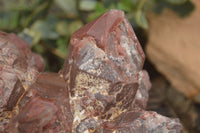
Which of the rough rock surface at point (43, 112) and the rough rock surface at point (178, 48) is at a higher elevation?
the rough rock surface at point (43, 112)

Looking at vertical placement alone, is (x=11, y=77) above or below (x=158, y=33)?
above

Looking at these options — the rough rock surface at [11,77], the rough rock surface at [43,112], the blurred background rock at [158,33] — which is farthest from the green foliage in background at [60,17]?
the rough rock surface at [43,112]

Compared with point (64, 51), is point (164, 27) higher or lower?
higher

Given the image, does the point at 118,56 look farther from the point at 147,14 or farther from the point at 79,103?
the point at 147,14

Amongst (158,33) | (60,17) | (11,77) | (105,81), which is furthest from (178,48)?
(11,77)

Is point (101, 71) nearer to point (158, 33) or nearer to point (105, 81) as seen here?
point (105, 81)

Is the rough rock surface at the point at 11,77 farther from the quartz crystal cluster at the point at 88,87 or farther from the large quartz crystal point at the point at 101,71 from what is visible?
the large quartz crystal point at the point at 101,71

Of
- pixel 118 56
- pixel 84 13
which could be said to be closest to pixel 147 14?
pixel 84 13
